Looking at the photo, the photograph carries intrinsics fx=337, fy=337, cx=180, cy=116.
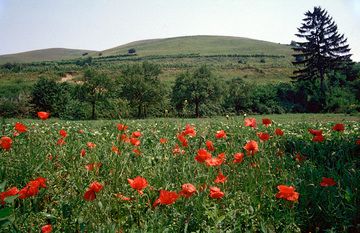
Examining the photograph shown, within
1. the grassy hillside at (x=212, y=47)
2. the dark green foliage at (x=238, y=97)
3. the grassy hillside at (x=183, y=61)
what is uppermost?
the grassy hillside at (x=212, y=47)

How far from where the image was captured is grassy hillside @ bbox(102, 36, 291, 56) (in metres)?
110

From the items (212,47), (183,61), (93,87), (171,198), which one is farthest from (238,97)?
(212,47)

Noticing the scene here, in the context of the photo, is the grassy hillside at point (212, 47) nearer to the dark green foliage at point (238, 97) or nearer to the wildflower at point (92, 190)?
the dark green foliage at point (238, 97)

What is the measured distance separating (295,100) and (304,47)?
1198 cm

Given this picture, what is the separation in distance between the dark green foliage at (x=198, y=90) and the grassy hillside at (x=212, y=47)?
67.5 meters

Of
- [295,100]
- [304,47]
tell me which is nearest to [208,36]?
[304,47]

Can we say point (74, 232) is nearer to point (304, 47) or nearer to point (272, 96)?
point (272, 96)

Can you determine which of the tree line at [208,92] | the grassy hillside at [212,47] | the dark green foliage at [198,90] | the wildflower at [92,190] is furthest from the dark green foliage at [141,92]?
the grassy hillside at [212,47]

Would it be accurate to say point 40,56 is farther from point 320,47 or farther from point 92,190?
point 92,190

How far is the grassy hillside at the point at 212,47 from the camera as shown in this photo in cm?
11000

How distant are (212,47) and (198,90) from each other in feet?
274

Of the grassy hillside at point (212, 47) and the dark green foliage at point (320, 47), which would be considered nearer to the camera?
the dark green foliage at point (320, 47)

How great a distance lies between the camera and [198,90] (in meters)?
40.7

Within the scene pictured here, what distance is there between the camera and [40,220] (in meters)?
3.04
